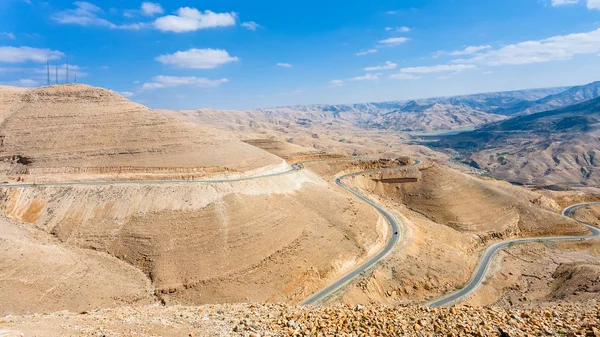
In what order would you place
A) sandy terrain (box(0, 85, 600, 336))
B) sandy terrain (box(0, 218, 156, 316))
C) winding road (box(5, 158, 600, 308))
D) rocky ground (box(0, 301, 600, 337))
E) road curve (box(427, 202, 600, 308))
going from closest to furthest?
rocky ground (box(0, 301, 600, 337))
sandy terrain (box(0, 218, 156, 316))
sandy terrain (box(0, 85, 600, 336))
winding road (box(5, 158, 600, 308))
road curve (box(427, 202, 600, 308))

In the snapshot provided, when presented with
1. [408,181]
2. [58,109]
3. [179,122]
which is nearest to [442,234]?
[408,181]

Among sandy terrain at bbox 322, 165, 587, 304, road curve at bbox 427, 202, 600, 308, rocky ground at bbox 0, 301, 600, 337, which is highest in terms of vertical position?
rocky ground at bbox 0, 301, 600, 337

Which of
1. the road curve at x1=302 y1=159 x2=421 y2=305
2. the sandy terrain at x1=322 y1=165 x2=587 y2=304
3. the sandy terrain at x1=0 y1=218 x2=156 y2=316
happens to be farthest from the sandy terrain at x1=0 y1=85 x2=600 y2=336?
the road curve at x1=302 y1=159 x2=421 y2=305

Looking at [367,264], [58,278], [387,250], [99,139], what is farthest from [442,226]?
[99,139]

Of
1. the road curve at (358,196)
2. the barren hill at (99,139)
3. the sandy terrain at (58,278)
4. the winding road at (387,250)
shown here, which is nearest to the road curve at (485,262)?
the winding road at (387,250)

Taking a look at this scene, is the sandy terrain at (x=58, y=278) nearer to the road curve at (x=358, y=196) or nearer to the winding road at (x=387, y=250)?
the road curve at (x=358, y=196)

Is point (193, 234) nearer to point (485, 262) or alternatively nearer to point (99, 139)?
point (99, 139)

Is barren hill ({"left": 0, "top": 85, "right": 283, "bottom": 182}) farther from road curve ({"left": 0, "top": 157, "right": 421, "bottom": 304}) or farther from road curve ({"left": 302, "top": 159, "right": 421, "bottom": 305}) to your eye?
road curve ({"left": 302, "top": 159, "right": 421, "bottom": 305})
